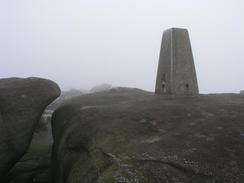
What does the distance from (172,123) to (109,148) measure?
1.84 m

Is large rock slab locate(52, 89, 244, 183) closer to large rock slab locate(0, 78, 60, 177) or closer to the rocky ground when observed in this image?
the rocky ground

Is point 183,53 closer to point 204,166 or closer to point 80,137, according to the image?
point 80,137

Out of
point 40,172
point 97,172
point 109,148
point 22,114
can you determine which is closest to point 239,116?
point 109,148

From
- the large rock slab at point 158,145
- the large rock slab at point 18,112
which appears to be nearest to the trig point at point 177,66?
the large rock slab at point 158,145

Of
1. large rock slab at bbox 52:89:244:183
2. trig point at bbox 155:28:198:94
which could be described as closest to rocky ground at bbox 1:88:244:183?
large rock slab at bbox 52:89:244:183

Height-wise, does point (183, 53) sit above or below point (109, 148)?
above

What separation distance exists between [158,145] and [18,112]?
311 inches

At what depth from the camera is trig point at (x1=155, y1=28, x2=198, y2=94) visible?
13070mm

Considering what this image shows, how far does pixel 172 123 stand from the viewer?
23.8 feet

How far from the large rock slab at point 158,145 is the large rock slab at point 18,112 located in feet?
12.7

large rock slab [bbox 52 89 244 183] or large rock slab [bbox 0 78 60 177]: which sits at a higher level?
large rock slab [bbox 52 89 244 183]

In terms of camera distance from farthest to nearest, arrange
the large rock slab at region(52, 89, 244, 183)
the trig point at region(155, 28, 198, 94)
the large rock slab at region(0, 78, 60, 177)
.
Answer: the trig point at region(155, 28, 198, 94) < the large rock slab at region(0, 78, 60, 177) < the large rock slab at region(52, 89, 244, 183)

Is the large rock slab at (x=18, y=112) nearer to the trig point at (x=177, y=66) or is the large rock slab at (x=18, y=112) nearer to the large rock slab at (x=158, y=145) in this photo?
the large rock slab at (x=158, y=145)

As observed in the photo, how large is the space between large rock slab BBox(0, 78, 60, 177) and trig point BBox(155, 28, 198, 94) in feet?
17.9
